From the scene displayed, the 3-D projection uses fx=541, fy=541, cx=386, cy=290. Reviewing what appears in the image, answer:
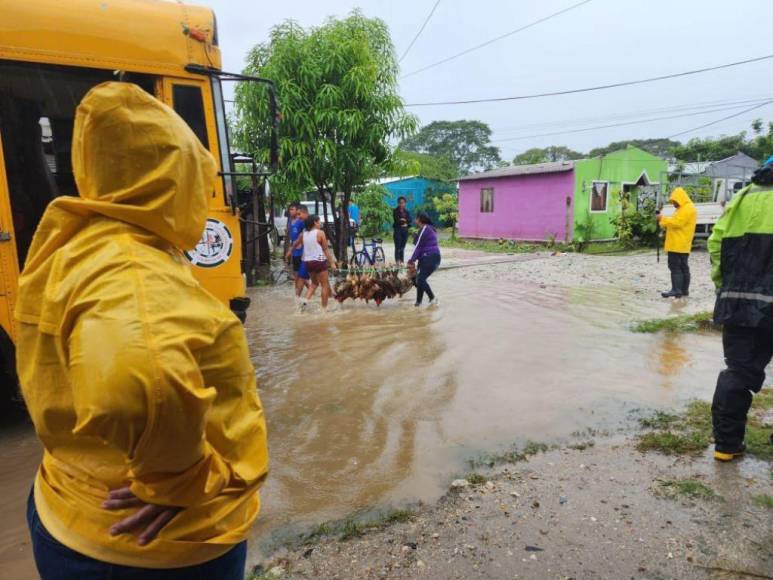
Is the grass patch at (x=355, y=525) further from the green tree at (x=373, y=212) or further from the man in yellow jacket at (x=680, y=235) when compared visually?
the green tree at (x=373, y=212)

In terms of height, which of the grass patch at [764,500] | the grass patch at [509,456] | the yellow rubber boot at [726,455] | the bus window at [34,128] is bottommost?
the grass patch at [509,456]

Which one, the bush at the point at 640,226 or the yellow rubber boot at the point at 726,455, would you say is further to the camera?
the bush at the point at 640,226

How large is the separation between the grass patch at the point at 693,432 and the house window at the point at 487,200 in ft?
67.6

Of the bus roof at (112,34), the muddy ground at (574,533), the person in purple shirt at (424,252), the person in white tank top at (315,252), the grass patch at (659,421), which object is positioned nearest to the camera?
the muddy ground at (574,533)

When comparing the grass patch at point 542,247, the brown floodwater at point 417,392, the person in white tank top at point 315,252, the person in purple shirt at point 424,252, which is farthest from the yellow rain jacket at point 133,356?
the grass patch at point 542,247

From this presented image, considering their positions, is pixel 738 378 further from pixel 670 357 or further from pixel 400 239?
pixel 400 239

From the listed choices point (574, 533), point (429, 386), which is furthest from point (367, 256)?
point (574, 533)

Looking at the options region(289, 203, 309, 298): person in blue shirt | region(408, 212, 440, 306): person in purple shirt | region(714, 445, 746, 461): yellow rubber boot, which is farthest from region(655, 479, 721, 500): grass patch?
region(289, 203, 309, 298): person in blue shirt

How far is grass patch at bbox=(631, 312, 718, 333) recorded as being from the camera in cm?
729

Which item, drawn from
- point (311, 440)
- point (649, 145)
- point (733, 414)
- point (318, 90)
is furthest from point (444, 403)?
point (649, 145)

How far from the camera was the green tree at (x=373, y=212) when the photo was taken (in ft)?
75.2

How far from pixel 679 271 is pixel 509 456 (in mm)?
7519

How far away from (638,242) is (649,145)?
44251 millimetres

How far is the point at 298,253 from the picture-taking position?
33.2 ft
